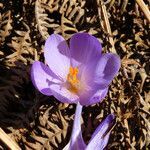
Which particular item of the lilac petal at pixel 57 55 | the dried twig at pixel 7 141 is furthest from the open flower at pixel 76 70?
the dried twig at pixel 7 141

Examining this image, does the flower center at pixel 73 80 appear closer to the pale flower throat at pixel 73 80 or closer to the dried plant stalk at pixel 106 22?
the pale flower throat at pixel 73 80

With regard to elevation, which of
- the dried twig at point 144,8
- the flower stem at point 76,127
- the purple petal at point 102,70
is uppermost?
the dried twig at point 144,8

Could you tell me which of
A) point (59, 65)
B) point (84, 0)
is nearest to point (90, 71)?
point (59, 65)

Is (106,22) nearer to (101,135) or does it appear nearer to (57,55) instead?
(57,55)

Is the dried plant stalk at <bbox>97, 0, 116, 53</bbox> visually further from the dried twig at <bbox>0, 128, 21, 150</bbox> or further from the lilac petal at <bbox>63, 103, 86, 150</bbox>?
the dried twig at <bbox>0, 128, 21, 150</bbox>

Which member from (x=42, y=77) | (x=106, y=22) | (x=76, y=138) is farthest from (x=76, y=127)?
(x=106, y=22)

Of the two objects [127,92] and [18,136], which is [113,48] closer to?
[127,92]

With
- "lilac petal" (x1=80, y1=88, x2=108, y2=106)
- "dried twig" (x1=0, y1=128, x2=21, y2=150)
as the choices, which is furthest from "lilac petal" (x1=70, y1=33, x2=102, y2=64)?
"dried twig" (x1=0, y1=128, x2=21, y2=150)
